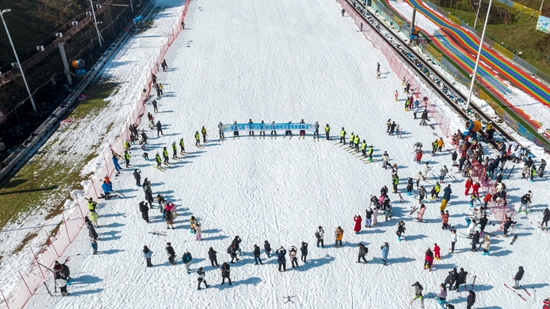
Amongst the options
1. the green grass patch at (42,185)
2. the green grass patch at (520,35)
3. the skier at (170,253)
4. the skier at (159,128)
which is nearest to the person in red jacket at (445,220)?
the skier at (170,253)

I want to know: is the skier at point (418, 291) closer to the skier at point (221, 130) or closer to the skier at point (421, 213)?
the skier at point (421, 213)

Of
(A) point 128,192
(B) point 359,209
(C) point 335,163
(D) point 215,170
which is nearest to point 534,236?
(B) point 359,209

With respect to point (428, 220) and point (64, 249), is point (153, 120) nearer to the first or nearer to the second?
point (64, 249)

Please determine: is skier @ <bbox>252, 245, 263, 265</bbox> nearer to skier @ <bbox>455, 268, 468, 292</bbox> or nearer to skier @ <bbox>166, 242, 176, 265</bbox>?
skier @ <bbox>166, 242, 176, 265</bbox>

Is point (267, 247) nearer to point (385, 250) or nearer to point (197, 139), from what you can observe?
point (385, 250)

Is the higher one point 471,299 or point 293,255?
point 293,255

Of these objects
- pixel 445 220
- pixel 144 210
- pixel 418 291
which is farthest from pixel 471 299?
pixel 144 210
